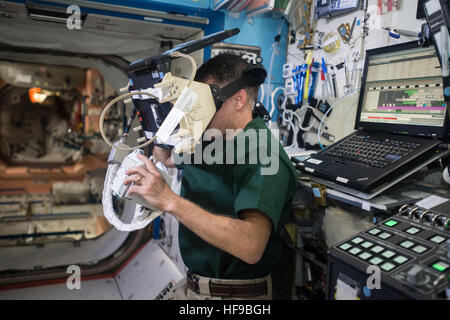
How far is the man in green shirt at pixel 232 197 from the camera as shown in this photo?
1.12 meters

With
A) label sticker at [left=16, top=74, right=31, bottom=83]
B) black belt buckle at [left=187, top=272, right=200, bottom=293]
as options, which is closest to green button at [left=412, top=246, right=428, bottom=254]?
black belt buckle at [left=187, top=272, right=200, bottom=293]

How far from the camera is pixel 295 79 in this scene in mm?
2322

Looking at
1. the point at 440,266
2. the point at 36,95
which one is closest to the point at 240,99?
the point at 440,266

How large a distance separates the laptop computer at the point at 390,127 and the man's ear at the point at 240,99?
1.46 feet

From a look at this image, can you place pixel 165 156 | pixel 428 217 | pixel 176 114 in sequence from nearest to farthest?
pixel 428 217 → pixel 176 114 → pixel 165 156

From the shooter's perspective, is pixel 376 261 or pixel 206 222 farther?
pixel 206 222

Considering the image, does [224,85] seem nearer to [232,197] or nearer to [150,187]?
[232,197]

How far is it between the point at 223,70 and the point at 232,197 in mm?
618

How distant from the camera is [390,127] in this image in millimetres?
1547

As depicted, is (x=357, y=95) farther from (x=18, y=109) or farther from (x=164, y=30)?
(x=18, y=109)

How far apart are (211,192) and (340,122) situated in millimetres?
1014

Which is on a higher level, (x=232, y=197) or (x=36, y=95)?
(x=36, y=95)

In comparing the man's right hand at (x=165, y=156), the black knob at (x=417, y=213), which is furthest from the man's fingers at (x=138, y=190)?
the black knob at (x=417, y=213)

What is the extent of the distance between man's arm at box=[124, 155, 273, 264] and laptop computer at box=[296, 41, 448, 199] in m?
0.51
